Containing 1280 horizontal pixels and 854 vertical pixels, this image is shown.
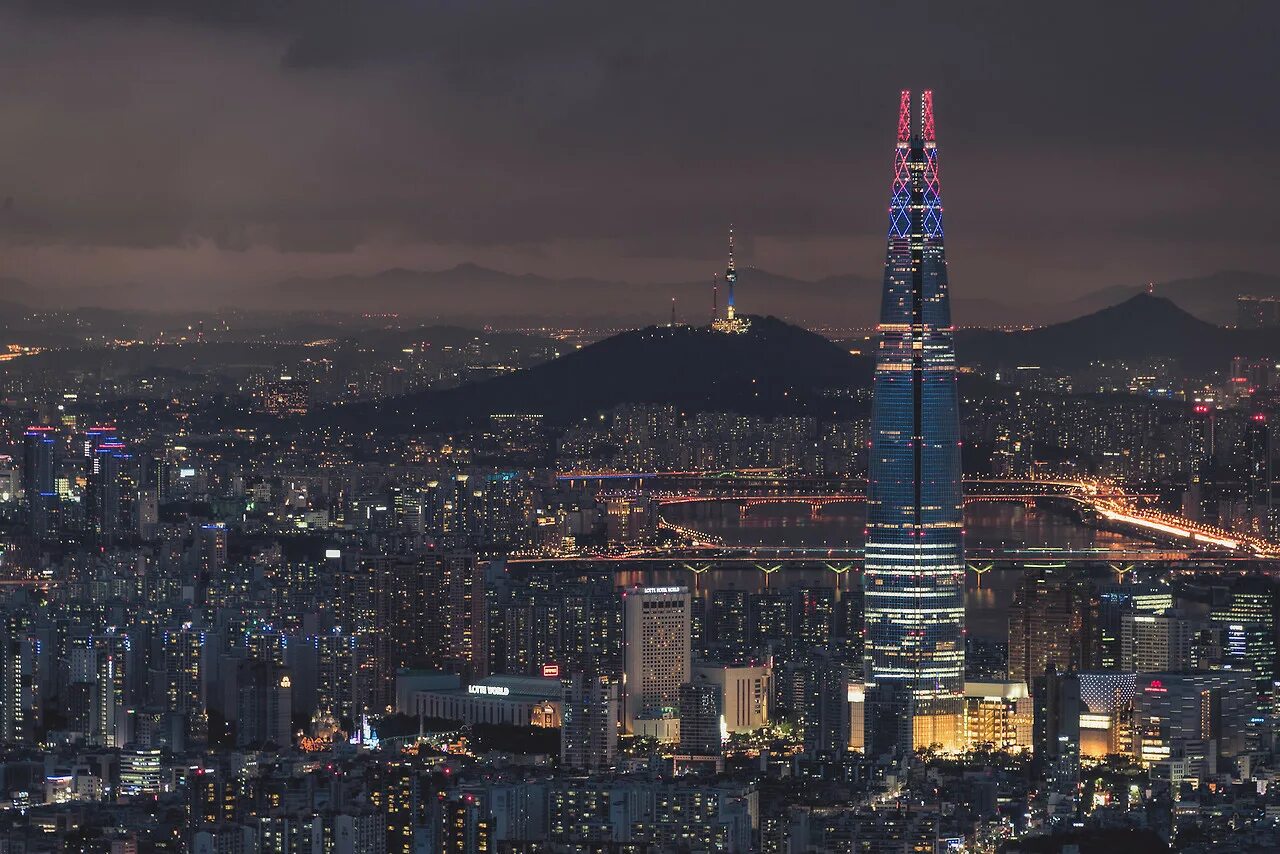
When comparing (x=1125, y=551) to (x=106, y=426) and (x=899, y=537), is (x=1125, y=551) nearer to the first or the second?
(x=899, y=537)

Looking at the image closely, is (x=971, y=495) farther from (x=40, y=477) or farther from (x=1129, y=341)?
(x=40, y=477)

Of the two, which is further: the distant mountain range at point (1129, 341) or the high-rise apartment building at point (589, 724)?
the distant mountain range at point (1129, 341)

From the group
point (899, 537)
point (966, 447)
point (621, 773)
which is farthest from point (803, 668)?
point (966, 447)

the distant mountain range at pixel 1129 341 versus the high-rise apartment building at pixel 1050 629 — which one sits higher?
the distant mountain range at pixel 1129 341

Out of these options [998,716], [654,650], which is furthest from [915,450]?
[998,716]

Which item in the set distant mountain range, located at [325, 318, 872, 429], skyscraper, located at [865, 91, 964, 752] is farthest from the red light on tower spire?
distant mountain range, located at [325, 318, 872, 429]

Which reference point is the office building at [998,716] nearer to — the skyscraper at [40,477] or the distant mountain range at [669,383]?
the skyscraper at [40,477]

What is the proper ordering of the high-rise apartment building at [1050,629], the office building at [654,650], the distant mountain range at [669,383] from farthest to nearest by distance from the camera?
the distant mountain range at [669,383] → the high-rise apartment building at [1050,629] → the office building at [654,650]

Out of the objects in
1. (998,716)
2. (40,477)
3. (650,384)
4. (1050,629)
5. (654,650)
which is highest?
(650,384)

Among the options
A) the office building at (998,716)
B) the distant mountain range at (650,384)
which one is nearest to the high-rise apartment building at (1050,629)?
the office building at (998,716)
